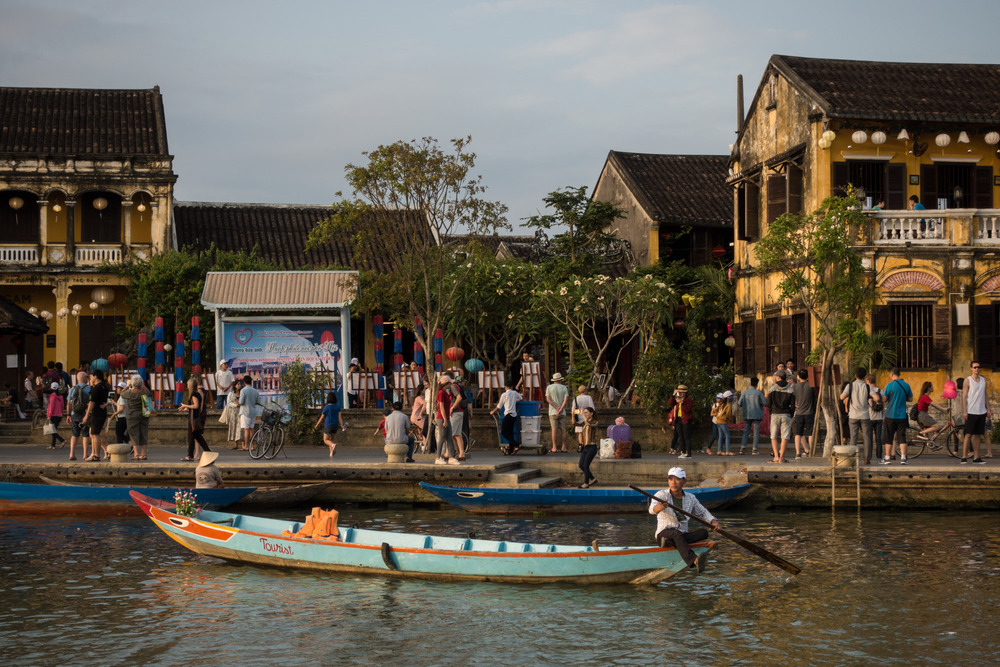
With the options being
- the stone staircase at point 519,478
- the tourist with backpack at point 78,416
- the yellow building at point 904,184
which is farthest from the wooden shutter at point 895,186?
the tourist with backpack at point 78,416

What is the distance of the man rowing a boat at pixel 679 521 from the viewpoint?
549 inches

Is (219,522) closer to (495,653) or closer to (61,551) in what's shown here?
(61,551)

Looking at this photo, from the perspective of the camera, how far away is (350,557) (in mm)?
15344

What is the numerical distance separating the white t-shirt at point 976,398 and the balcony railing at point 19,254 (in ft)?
91.5

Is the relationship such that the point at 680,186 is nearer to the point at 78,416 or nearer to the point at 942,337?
the point at 942,337

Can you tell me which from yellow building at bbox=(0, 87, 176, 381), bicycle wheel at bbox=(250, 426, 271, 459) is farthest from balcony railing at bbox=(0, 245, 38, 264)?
bicycle wheel at bbox=(250, 426, 271, 459)

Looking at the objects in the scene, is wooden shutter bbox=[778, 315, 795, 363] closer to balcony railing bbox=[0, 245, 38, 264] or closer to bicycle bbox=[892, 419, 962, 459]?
bicycle bbox=[892, 419, 962, 459]

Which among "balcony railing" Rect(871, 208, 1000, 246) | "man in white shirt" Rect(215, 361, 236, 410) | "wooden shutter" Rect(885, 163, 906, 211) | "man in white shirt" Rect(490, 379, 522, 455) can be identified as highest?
"wooden shutter" Rect(885, 163, 906, 211)

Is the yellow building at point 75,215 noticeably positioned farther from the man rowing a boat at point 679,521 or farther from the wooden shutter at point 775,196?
the man rowing a boat at point 679,521

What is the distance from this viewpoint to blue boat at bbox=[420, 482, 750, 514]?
20016 mm

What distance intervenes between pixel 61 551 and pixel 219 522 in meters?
2.83

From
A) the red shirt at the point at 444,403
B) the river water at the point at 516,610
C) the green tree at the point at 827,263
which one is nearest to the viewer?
the river water at the point at 516,610

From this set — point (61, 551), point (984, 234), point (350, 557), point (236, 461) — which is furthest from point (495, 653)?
point (984, 234)

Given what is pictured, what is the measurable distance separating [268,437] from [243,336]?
14.5ft
